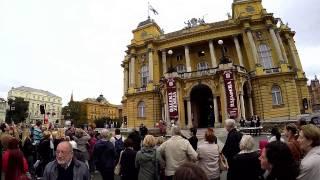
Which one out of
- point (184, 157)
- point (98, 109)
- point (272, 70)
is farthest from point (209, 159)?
point (98, 109)

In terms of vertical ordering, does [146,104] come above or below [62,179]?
above

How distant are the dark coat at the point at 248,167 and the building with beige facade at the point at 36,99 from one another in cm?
11450

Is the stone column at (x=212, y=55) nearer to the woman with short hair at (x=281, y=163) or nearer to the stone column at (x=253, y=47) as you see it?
the stone column at (x=253, y=47)

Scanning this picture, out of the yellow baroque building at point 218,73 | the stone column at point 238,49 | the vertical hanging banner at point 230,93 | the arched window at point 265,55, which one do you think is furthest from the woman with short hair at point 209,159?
the stone column at point 238,49

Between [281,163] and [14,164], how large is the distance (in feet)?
16.8

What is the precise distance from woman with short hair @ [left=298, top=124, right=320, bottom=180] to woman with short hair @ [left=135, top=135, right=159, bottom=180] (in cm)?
330

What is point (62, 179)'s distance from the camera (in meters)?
4.30

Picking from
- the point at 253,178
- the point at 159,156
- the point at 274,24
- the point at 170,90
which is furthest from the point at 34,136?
the point at 274,24

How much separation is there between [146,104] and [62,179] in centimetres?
3675

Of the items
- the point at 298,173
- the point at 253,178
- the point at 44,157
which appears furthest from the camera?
the point at 44,157

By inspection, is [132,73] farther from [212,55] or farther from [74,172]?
[74,172]

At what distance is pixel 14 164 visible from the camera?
228 inches

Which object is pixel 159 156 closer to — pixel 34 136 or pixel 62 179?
pixel 62 179

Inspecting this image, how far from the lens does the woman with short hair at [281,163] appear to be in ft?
10.3
